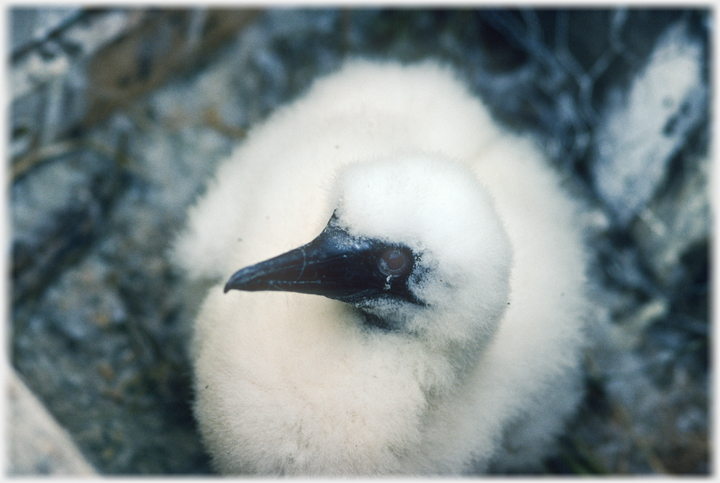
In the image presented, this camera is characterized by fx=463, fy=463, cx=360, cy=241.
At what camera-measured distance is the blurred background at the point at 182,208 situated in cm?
146

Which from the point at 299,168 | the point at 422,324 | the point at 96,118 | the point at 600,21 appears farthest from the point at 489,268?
the point at 96,118

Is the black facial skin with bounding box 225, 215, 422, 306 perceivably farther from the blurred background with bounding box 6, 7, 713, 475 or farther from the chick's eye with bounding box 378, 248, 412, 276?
the blurred background with bounding box 6, 7, 713, 475

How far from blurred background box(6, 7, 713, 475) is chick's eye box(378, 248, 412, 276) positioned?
83 cm

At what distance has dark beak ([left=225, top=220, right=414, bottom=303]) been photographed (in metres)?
0.87

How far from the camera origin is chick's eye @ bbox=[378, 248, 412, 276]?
0.89 metres

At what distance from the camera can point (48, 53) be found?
1433mm

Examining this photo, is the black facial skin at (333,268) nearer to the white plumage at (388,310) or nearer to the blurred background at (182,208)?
the white plumage at (388,310)

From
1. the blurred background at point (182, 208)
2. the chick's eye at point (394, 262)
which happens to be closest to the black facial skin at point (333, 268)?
the chick's eye at point (394, 262)

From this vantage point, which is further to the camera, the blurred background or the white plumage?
the blurred background

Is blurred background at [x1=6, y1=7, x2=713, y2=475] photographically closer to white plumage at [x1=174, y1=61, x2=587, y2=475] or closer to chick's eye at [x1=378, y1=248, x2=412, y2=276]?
white plumage at [x1=174, y1=61, x2=587, y2=475]

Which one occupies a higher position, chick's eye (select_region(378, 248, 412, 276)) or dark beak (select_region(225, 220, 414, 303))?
dark beak (select_region(225, 220, 414, 303))

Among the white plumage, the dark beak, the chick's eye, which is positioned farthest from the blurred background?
the chick's eye

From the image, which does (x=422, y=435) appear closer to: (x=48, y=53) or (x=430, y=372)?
(x=430, y=372)

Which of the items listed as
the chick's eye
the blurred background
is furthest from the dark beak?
the blurred background
